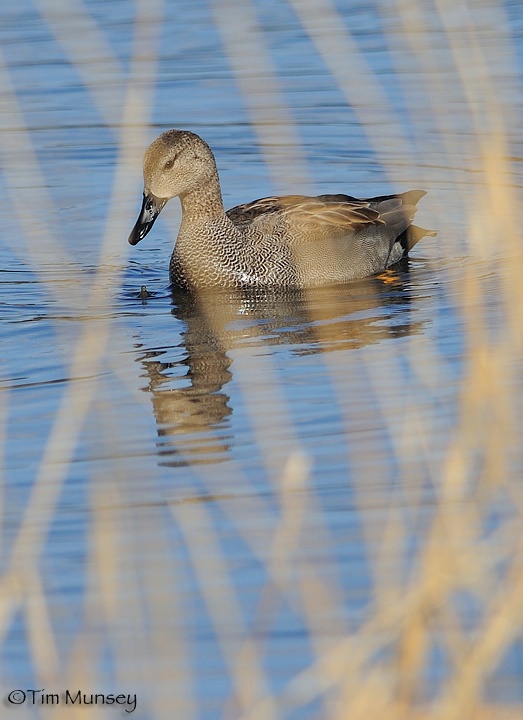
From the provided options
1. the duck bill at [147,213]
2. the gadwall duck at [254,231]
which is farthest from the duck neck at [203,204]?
the duck bill at [147,213]

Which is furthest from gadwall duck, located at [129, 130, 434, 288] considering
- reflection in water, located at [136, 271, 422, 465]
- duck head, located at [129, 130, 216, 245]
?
reflection in water, located at [136, 271, 422, 465]

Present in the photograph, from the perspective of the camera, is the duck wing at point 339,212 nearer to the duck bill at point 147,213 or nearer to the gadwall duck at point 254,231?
the gadwall duck at point 254,231

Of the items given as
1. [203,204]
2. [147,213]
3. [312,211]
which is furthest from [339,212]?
[147,213]

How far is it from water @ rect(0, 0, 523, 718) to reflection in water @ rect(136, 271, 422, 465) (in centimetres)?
2

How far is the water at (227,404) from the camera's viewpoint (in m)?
4.38

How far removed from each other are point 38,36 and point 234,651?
9652 mm

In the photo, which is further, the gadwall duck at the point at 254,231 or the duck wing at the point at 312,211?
the duck wing at the point at 312,211

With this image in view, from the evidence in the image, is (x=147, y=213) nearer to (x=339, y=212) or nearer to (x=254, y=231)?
Answer: (x=254, y=231)

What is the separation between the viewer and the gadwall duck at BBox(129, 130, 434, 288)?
29.1ft

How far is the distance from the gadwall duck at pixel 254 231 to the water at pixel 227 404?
163 millimetres

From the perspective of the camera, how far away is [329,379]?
6844mm

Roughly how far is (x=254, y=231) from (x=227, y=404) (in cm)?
275

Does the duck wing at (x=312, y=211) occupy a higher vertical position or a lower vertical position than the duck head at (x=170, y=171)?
lower

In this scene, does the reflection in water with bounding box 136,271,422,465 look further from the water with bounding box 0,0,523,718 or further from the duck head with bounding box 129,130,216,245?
the duck head with bounding box 129,130,216,245
